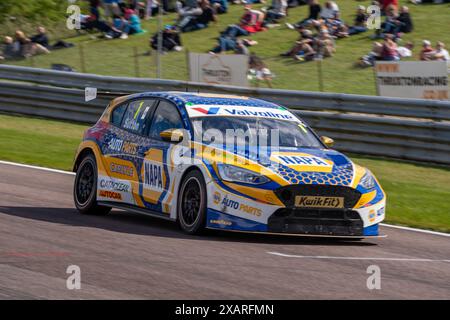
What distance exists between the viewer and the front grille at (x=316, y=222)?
993 cm

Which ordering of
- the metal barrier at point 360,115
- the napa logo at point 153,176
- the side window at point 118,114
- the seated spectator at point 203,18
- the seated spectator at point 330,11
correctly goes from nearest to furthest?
the napa logo at point 153,176 < the side window at point 118,114 < the metal barrier at point 360,115 < the seated spectator at point 330,11 < the seated spectator at point 203,18

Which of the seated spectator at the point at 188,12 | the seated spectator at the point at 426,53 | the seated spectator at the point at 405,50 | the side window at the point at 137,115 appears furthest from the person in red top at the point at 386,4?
the side window at the point at 137,115

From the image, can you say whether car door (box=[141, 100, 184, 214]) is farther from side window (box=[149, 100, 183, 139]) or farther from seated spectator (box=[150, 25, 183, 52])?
seated spectator (box=[150, 25, 183, 52])

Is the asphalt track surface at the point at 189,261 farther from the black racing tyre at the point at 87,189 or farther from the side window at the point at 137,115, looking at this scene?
the side window at the point at 137,115

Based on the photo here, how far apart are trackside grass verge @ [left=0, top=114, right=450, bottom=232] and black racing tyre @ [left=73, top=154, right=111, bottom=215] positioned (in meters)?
3.77

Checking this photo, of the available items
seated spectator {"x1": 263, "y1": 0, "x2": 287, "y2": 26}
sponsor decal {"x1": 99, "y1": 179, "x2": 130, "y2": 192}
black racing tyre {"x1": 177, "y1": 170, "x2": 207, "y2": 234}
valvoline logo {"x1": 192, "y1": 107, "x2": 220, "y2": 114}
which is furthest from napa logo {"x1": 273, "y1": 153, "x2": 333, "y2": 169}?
seated spectator {"x1": 263, "y1": 0, "x2": 287, "y2": 26}

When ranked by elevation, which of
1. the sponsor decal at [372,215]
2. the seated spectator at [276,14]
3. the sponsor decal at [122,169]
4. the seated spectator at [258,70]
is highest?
the sponsor decal at [372,215]

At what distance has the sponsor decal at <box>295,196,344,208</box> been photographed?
9953mm

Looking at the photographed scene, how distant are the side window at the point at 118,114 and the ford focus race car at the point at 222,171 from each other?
15 mm

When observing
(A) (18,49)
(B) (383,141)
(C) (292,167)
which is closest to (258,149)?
(C) (292,167)

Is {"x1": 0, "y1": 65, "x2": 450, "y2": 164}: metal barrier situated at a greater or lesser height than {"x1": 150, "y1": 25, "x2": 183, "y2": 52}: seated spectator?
greater

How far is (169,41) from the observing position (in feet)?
90.1

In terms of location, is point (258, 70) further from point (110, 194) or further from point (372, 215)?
point (372, 215)

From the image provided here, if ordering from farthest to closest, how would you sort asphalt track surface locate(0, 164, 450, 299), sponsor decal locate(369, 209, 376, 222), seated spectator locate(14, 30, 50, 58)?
seated spectator locate(14, 30, 50, 58)
sponsor decal locate(369, 209, 376, 222)
asphalt track surface locate(0, 164, 450, 299)
